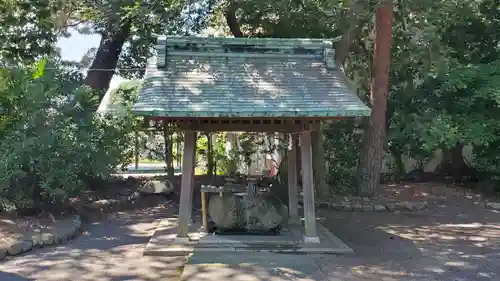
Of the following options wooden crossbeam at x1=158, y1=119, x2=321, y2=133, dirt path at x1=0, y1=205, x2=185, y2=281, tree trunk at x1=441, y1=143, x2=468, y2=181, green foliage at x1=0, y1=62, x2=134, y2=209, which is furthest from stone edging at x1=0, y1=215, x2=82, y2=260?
tree trunk at x1=441, y1=143, x2=468, y2=181

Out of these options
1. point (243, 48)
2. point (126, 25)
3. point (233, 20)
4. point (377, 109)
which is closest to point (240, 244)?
point (243, 48)

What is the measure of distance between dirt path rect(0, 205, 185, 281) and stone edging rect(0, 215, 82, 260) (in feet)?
0.59

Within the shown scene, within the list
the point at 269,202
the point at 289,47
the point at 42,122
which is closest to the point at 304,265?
the point at 269,202

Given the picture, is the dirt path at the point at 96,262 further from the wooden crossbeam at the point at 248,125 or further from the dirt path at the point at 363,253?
the wooden crossbeam at the point at 248,125

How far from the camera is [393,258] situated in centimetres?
789

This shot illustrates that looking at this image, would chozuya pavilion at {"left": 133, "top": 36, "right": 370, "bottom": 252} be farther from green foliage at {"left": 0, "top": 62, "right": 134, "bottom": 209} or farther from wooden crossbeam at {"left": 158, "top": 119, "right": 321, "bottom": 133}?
green foliage at {"left": 0, "top": 62, "right": 134, "bottom": 209}

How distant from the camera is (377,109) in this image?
12.8 m

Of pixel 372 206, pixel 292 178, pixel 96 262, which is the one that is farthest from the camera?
pixel 372 206

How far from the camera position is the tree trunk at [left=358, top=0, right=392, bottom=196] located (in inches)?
489

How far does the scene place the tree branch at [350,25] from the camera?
10.4 meters

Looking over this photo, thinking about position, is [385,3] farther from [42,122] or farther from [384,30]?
[42,122]

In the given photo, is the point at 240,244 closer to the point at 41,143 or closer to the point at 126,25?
the point at 41,143

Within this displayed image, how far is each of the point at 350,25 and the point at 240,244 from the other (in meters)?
5.85

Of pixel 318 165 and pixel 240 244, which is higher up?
pixel 318 165
